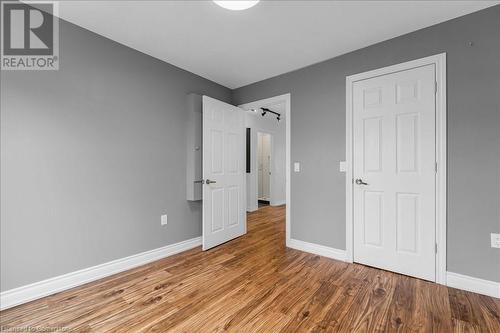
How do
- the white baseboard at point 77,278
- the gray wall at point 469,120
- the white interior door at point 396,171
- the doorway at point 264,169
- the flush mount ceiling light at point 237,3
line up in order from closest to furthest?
1. the flush mount ceiling light at point 237,3
2. the white baseboard at point 77,278
3. the gray wall at point 469,120
4. the white interior door at point 396,171
5. the doorway at point 264,169

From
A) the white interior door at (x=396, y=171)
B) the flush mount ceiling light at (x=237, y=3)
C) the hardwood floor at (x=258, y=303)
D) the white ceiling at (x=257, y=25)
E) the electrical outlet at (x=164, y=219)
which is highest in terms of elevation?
the white ceiling at (x=257, y=25)

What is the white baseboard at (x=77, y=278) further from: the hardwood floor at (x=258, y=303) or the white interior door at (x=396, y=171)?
the white interior door at (x=396, y=171)

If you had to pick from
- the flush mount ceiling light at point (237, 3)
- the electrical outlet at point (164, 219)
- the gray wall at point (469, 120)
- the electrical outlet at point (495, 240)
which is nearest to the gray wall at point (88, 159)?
the electrical outlet at point (164, 219)

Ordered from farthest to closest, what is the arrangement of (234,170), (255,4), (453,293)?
1. (234,170)
2. (453,293)
3. (255,4)

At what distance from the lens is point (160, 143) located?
9.19ft

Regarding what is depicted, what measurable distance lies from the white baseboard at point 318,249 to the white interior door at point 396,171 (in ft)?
0.68

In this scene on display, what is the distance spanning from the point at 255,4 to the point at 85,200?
2.37 meters

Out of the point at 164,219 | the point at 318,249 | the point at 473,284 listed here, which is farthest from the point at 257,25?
the point at 473,284

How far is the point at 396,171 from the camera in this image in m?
2.36

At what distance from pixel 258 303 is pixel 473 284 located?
6.28 ft

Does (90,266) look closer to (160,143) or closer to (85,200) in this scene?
(85,200)

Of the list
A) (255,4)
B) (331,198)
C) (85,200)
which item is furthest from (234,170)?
(255,4)

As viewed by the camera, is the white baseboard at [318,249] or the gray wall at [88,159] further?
the white baseboard at [318,249]

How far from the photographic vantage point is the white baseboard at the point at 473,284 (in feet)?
Answer: 6.18
